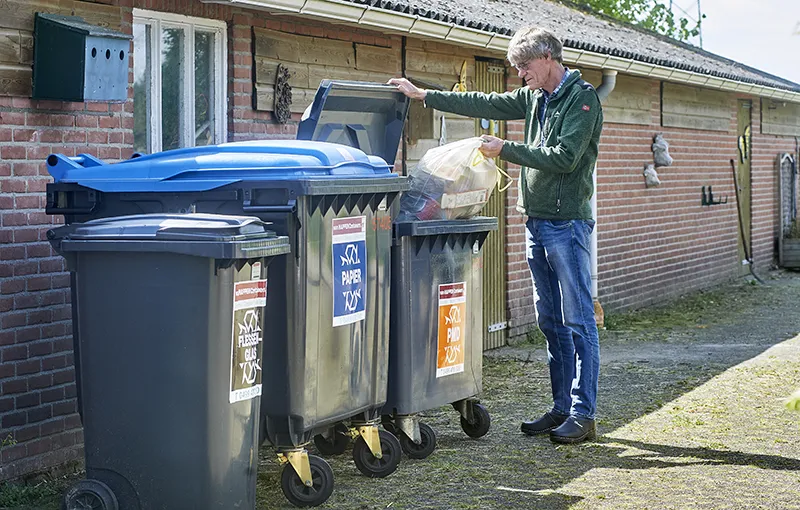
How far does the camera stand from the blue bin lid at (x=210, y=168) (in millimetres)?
5219

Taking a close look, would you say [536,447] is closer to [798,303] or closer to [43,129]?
[43,129]

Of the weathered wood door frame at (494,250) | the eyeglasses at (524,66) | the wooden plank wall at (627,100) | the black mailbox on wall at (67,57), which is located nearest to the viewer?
the black mailbox on wall at (67,57)

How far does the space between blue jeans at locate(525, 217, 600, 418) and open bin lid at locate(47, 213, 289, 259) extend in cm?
212

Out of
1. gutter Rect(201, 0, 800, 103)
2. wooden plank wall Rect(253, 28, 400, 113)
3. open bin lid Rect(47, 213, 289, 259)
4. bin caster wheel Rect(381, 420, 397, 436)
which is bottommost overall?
bin caster wheel Rect(381, 420, 397, 436)

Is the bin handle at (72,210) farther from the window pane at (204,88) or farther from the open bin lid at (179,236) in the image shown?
the window pane at (204,88)

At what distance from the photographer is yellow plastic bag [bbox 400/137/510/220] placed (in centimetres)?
630

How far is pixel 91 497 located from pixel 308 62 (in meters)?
4.00

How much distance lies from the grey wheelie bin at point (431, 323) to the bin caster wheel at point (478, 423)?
10 centimetres

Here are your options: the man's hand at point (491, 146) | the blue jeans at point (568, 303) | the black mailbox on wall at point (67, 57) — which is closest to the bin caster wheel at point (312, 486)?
the blue jeans at point (568, 303)

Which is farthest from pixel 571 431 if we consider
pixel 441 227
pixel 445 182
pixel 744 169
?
pixel 744 169

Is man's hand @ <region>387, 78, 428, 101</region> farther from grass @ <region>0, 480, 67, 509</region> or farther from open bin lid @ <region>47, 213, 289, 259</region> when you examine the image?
grass @ <region>0, 480, 67, 509</region>

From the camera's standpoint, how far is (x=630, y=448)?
6602 millimetres

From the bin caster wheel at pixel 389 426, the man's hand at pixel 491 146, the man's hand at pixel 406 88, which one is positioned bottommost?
the bin caster wheel at pixel 389 426

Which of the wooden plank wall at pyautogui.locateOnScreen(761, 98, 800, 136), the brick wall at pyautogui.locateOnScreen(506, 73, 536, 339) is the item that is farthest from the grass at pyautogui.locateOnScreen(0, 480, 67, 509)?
the wooden plank wall at pyautogui.locateOnScreen(761, 98, 800, 136)
